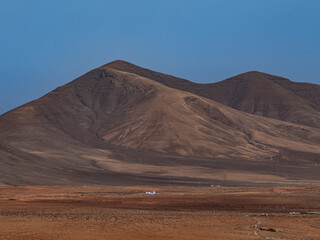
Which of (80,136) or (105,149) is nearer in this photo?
(105,149)

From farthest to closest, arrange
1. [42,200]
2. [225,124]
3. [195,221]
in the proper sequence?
[225,124]
[42,200]
[195,221]

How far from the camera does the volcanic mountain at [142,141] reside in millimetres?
104438

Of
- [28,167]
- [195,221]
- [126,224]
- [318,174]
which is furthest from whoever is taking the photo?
[318,174]

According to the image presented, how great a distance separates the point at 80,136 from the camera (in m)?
158

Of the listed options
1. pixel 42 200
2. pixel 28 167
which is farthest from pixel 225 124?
pixel 42 200

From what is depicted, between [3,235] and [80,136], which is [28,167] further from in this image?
[3,235]

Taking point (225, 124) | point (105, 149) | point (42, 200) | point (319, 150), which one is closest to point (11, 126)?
point (105, 149)

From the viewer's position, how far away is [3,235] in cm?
2559

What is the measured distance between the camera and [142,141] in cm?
15150

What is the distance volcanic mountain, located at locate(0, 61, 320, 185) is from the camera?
104438 millimetres

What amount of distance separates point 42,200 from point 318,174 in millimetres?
79090

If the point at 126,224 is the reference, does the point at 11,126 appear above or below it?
above

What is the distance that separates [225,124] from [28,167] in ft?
270

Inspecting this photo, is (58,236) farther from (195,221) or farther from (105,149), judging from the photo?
(105,149)
